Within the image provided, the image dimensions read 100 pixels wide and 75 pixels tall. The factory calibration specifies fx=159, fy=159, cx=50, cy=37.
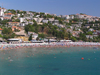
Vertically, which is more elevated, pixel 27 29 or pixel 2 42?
pixel 27 29

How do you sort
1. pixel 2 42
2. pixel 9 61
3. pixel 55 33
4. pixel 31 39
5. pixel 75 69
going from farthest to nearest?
pixel 55 33
pixel 31 39
pixel 2 42
pixel 9 61
pixel 75 69

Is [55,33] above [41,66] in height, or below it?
above

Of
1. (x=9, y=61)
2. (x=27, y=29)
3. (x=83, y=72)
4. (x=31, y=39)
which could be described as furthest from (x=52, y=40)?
(x=83, y=72)

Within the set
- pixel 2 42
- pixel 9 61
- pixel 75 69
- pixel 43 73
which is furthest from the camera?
pixel 2 42

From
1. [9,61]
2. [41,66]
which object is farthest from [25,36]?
[41,66]

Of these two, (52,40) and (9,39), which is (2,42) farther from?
(52,40)

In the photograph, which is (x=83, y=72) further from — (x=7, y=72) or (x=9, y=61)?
(x=9, y=61)

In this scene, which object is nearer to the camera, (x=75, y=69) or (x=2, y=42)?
(x=75, y=69)

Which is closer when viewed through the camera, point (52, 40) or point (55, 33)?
point (52, 40)

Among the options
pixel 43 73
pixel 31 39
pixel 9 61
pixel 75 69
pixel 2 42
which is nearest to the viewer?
pixel 43 73
